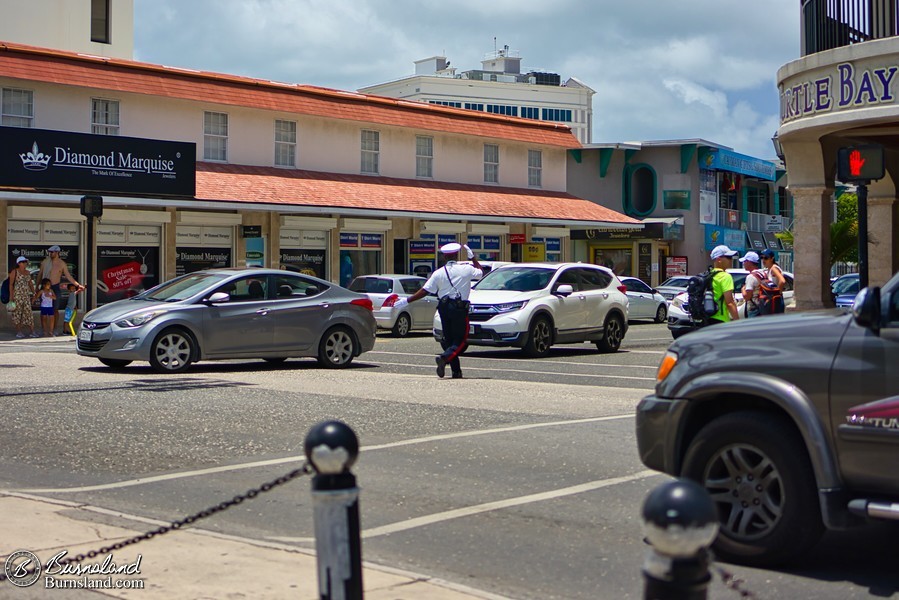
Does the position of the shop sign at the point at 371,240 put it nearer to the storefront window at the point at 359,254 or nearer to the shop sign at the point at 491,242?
the storefront window at the point at 359,254

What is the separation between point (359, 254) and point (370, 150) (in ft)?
12.8

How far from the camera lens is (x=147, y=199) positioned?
29312mm

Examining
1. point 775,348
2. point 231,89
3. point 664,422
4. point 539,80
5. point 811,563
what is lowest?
point 811,563

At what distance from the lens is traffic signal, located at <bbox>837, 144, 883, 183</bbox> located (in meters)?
10.6

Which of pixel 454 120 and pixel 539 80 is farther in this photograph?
pixel 539 80

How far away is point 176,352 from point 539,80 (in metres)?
127

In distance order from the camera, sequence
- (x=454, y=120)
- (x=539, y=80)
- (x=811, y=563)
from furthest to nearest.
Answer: (x=539, y=80)
(x=454, y=120)
(x=811, y=563)

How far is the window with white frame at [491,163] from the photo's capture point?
4203 cm

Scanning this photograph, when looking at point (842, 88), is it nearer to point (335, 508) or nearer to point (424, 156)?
point (335, 508)

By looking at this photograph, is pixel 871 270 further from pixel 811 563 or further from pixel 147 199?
pixel 147 199

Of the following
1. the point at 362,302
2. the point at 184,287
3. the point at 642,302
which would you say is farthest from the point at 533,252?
the point at 184,287

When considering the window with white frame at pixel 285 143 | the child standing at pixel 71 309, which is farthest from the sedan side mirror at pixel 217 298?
the window with white frame at pixel 285 143

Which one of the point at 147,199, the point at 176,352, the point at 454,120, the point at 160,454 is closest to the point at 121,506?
the point at 160,454

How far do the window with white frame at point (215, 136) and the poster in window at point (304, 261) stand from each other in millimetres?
3306
